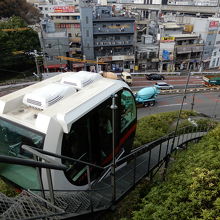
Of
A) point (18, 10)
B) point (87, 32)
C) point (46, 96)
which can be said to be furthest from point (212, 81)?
point (18, 10)

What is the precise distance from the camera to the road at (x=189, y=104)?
25531 millimetres

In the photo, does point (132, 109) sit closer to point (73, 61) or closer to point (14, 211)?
point (14, 211)

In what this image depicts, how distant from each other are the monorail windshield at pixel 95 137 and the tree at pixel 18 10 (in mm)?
49442

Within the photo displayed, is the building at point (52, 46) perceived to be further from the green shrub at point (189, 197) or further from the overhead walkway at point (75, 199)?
the green shrub at point (189, 197)

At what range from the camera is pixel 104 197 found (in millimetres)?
7316

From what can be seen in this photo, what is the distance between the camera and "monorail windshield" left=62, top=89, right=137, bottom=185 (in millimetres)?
6492

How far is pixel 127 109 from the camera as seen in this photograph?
9156 mm

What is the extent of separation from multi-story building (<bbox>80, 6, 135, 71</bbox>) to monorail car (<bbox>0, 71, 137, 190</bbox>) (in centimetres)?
3275

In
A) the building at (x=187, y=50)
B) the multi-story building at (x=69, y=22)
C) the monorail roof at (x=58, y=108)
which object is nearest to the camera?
the monorail roof at (x=58, y=108)

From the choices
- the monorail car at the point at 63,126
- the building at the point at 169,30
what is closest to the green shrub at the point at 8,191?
the monorail car at the point at 63,126

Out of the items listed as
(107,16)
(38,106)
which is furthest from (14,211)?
(107,16)

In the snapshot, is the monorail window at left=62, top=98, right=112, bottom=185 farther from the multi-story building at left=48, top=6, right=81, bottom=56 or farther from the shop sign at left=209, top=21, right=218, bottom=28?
the shop sign at left=209, top=21, right=218, bottom=28

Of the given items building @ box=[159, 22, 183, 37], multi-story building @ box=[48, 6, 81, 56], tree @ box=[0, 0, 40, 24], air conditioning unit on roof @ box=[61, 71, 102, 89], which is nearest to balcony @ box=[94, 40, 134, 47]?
multi-story building @ box=[48, 6, 81, 56]

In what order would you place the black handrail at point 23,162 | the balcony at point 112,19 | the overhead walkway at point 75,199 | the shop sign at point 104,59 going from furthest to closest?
the shop sign at point 104,59, the balcony at point 112,19, the overhead walkway at point 75,199, the black handrail at point 23,162
